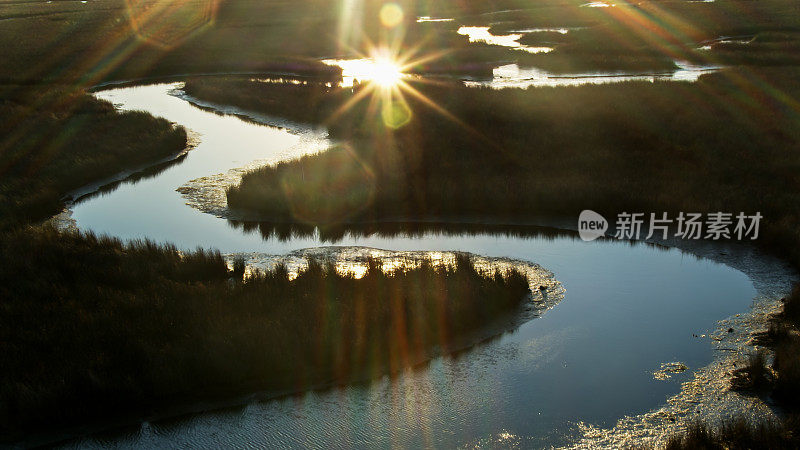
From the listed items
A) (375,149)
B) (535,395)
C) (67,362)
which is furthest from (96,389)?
(375,149)

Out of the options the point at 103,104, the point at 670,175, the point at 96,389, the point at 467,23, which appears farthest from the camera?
the point at 467,23

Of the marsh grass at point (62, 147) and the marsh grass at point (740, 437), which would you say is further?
the marsh grass at point (62, 147)

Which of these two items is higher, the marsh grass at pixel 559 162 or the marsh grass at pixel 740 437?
the marsh grass at pixel 559 162

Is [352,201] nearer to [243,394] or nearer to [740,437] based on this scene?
[243,394]

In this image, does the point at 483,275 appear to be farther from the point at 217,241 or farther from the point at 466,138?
the point at 466,138

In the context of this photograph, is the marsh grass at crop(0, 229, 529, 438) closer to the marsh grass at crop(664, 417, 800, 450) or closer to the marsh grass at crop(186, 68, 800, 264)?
the marsh grass at crop(664, 417, 800, 450)

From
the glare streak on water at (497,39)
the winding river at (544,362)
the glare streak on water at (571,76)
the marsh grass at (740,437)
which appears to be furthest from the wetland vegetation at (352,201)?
the glare streak on water at (497,39)

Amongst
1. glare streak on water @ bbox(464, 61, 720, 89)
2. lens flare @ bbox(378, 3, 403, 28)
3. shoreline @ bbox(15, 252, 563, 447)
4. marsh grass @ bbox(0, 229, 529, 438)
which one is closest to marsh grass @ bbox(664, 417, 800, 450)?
shoreline @ bbox(15, 252, 563, 447)

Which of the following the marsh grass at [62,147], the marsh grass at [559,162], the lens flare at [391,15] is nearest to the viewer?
the marsh grass at [559,162]

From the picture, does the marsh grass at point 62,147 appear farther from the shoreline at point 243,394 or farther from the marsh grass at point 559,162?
the shoreline at point 243,394
